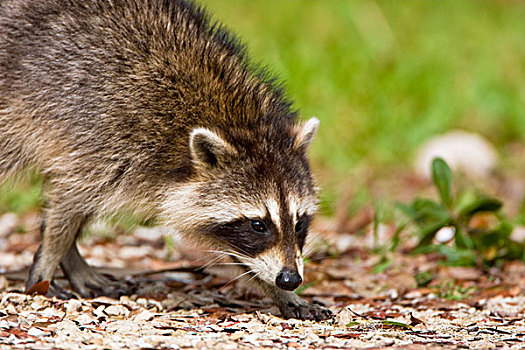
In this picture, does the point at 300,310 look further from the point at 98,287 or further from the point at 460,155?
the point at 460,155

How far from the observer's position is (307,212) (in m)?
5.15

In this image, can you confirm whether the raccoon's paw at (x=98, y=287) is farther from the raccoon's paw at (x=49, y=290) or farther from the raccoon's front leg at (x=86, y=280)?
the raccoon's paw at (x=49, y=290)

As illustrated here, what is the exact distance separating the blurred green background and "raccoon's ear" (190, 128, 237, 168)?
10.1 ft

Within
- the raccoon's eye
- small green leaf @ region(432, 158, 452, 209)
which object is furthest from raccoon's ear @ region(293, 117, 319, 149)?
small green leaf @ region(432, 158, 452, 209)

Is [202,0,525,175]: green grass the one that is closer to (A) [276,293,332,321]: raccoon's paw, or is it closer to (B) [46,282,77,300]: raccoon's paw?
(A) [276,293,332,321]: raccoon's paw

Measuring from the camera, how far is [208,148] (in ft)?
16.5

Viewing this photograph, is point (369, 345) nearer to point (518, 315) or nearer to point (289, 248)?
point (289, 248)

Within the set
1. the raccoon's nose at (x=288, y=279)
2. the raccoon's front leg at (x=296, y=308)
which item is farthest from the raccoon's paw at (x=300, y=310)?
the raccoon's nose at (x=288, y=279)

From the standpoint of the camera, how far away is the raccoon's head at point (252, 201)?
489 cm

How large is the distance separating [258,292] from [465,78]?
6.94 metres

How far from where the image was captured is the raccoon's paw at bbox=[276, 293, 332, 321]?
5.13 m

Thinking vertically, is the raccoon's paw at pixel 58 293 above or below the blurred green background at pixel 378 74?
below

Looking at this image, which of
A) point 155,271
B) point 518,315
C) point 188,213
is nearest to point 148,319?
point 188,213

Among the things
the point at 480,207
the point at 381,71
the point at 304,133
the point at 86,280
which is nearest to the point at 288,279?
the point at 304,133
